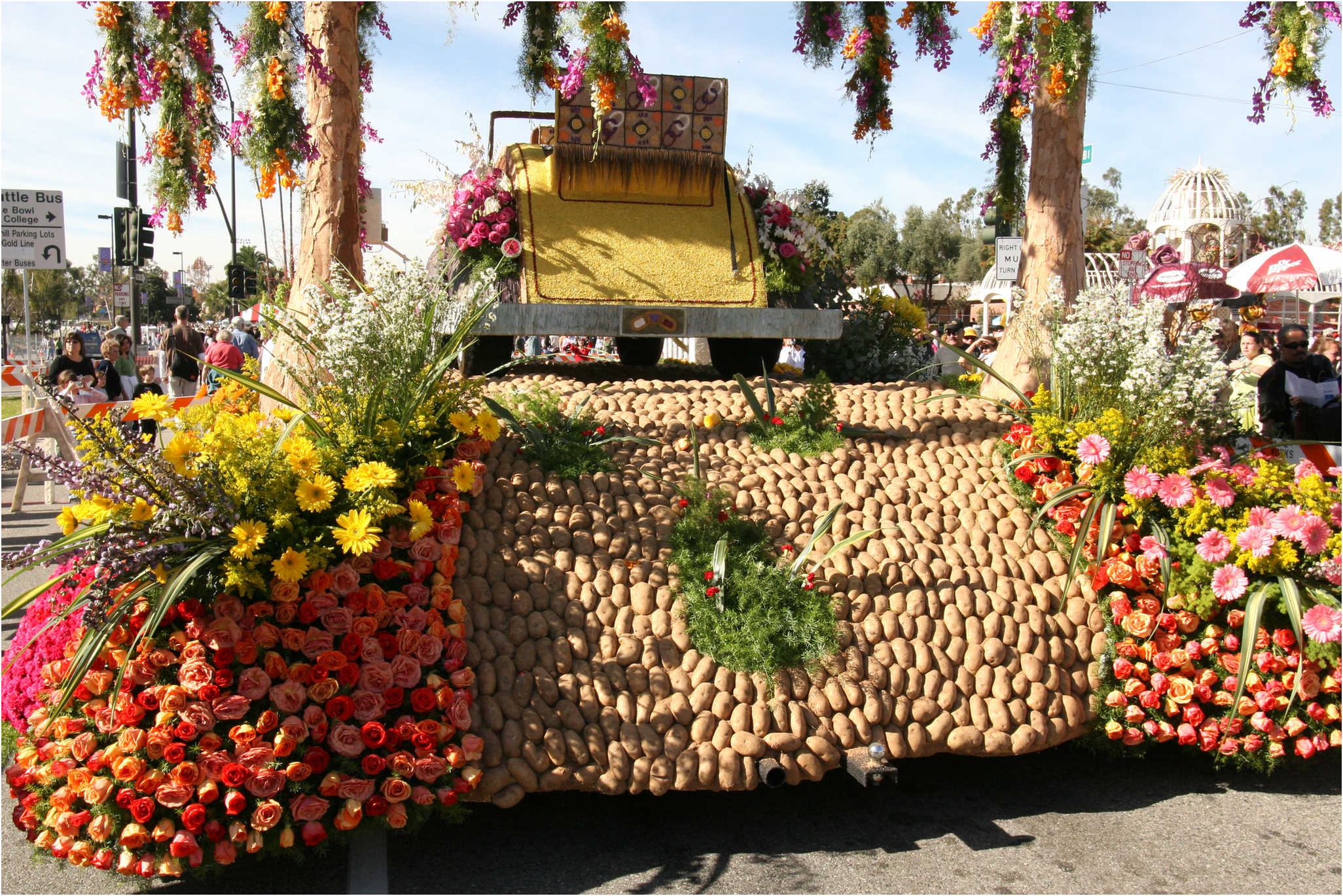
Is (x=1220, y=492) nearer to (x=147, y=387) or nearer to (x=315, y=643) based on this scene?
(x=315, y=643)

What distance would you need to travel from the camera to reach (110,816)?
3.27 m

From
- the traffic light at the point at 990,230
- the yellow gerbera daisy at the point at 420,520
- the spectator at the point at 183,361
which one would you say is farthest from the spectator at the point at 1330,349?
the spectator at the point at 183,361

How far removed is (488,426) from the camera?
184 inches

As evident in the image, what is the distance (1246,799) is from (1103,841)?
0.83 metres

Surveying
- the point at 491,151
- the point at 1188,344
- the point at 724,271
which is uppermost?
the point at 491,151

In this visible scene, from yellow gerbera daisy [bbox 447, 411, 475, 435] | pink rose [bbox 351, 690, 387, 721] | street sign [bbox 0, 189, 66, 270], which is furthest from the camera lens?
street sign [bbox 0, 189, 66, 270]

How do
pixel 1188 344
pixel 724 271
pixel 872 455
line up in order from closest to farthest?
pixel 1188 344
pixel 872 455
pixel 724 271

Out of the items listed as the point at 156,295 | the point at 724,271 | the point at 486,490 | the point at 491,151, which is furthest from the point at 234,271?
the point at 156,295

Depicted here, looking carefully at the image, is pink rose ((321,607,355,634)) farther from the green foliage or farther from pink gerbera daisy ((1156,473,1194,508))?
pink gerbera daisy ((1156,473,1194,508))

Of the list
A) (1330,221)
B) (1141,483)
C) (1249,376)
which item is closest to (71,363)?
(1141,483)

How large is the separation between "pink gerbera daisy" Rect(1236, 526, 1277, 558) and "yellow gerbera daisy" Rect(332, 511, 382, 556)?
3.49m

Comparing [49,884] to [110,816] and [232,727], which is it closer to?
[110,816]

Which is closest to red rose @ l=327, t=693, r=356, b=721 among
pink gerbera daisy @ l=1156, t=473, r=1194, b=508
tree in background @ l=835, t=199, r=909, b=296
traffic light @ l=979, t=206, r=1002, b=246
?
pink gerbera daisy @ l=1156, t=473, r=1194, b=508

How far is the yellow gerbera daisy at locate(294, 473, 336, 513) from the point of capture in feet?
12.3
